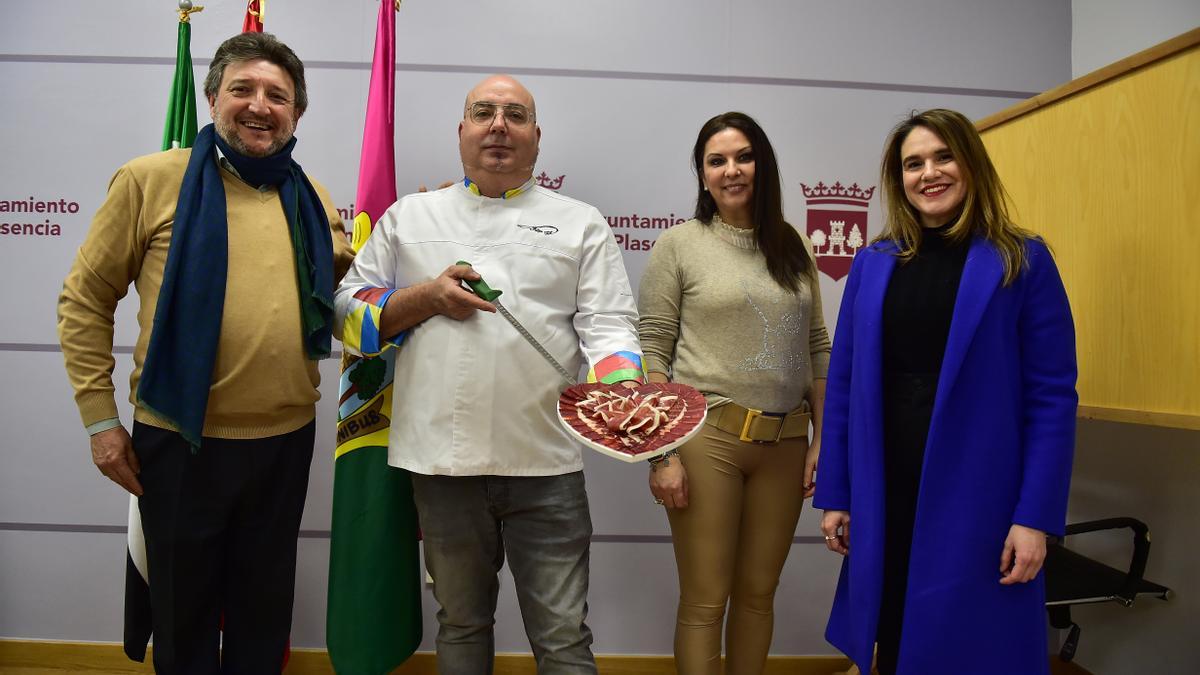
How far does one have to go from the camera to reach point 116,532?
2.74 m

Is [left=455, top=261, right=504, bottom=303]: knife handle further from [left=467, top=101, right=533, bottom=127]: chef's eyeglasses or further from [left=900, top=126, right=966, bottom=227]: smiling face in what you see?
[left=900, top=126, right=966, bottom=227]: smiling face

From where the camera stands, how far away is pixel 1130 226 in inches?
75.7

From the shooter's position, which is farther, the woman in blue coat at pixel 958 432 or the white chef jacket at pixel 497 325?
the white chef jacket at pixel 497 325

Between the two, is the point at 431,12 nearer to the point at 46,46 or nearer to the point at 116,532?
the point at 46,46

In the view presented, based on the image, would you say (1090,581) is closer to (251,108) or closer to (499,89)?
(499,89)

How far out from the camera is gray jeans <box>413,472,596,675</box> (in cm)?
167

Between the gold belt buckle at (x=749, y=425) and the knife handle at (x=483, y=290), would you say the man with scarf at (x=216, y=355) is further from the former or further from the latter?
the gold belt buckle at (x=749, y=425)

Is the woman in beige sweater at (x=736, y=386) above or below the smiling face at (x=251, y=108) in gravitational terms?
below

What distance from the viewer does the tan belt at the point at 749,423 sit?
74.8 inches

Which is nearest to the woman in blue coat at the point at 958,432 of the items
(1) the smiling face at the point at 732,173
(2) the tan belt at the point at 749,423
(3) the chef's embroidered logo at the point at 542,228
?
(2) the tan belt at the point at 749,423

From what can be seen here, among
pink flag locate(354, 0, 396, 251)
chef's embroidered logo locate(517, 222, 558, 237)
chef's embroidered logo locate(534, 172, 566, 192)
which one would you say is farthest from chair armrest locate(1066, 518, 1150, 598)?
pink flag locate(354, 0, 396, 251)

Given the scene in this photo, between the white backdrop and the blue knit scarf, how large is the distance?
43.0 inches

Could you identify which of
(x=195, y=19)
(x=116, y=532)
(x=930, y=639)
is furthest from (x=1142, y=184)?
(x=116, y=532)

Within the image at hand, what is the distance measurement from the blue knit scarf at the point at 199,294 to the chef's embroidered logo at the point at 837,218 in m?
1.94
